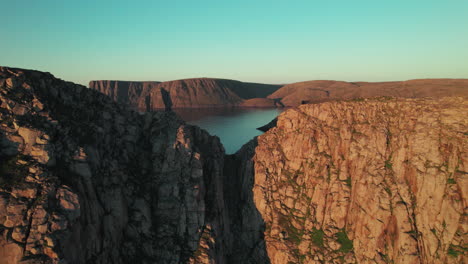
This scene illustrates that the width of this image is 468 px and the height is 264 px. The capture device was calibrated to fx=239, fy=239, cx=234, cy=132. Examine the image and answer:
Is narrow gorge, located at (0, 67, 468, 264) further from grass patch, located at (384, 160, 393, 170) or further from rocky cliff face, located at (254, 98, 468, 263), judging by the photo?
grass patch, located at (384, 160, 393, 170)

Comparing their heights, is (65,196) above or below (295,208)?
above

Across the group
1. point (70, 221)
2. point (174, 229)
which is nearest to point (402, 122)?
point (174, 229)

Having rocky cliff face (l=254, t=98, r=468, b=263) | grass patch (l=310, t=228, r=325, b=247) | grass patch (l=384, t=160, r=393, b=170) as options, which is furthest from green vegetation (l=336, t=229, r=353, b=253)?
grass patch (l=384, t=160, r=393, b=170)

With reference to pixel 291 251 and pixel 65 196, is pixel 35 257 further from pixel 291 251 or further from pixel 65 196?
pixel 291 251

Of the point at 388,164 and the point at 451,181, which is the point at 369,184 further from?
the point at 451,181

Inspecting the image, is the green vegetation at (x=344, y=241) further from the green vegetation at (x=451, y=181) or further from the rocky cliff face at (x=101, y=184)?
the green vegetation at (x=451, y=181)

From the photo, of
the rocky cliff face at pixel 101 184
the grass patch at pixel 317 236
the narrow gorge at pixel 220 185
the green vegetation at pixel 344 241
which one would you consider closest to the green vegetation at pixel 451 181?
the narrow gorge at pixel 220 185
